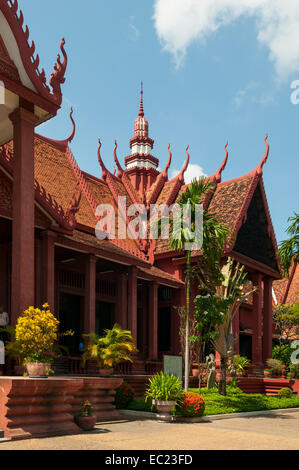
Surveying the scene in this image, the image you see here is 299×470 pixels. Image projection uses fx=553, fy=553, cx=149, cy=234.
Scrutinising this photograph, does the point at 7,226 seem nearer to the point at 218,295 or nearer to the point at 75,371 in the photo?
the point at 75,371

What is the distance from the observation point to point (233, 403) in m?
17.4

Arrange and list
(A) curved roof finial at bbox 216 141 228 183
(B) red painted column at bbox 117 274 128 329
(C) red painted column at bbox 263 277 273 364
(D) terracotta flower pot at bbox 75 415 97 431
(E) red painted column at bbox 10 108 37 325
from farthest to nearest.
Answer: (C) red painted column at bbox 263 277 273 364 → (A) curved roof finial at bbox 216 141 228 183 → (B) red painted column at bbox 117 274 128 329 → (E) red painted column at bbox 10 108 37 325 → (D) terracotta flower pot at bbox 75 415 97 431

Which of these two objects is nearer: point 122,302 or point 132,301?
point 122,302

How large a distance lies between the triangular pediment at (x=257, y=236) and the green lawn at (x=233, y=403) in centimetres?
786

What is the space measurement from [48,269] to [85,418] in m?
6.35

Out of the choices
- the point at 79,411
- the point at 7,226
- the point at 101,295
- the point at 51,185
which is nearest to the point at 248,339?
the point at 101,295

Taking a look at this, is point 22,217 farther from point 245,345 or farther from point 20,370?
point 245,345

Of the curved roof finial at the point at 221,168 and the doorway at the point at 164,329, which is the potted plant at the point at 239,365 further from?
the curved roof finial at the point at 221,168

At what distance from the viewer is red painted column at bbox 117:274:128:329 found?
21.0m

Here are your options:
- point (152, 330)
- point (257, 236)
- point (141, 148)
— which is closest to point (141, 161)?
point (141, 148)

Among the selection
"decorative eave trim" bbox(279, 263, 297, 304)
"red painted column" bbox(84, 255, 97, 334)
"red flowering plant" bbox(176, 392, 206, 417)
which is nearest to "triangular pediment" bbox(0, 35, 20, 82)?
"red painted column" bbox(84, 255, 97, 334)

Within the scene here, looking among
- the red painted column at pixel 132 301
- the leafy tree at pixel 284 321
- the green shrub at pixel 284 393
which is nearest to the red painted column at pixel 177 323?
the red painted column at pixel 132 301

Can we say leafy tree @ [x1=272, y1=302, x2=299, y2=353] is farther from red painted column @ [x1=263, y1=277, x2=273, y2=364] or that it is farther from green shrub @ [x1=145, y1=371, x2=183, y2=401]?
green shrub @ [x1=145, y1=371, x2=183, y2=401]

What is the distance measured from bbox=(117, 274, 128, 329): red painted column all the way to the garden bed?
4.09 metres
